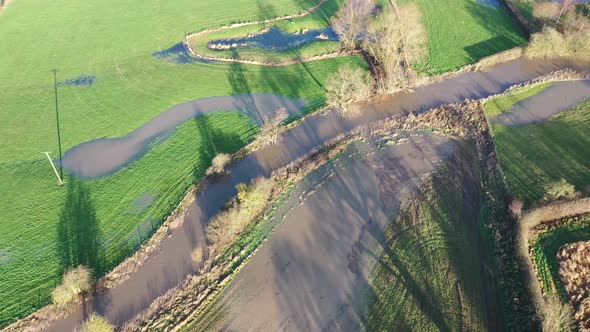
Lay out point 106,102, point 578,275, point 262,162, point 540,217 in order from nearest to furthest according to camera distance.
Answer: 1. point 578,275
2. point 540,217
3. point 262,162
4. point 106,102

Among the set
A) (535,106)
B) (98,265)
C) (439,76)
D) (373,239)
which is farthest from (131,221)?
(535,106)

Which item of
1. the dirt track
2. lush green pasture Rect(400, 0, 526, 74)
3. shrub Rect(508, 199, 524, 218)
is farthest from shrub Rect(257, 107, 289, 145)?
shrub Rect(508, 199, 524, 218)

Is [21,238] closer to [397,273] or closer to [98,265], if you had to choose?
[98,265]

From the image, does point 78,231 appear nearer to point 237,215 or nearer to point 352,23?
point 237,215

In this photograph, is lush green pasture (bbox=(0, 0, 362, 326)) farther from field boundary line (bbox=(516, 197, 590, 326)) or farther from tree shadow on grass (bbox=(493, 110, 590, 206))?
field boundary line (bbox=(516, 197, 590, 326))

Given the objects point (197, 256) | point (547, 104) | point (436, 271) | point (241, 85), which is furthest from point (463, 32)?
point (197, 256)

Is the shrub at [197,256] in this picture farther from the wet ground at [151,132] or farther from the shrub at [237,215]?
the wet ground at [151,132]
